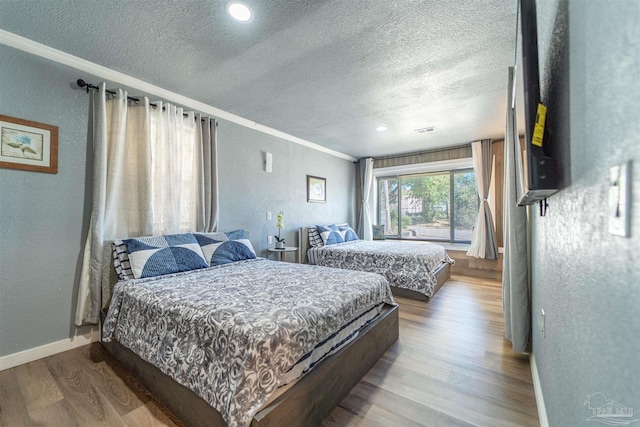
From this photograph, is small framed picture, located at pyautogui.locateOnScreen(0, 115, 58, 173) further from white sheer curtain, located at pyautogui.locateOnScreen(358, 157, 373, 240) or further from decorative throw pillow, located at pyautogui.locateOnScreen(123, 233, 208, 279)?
white sheer curtain, located at pyautogui.locateOnScreen(358, 157, 373, 240)

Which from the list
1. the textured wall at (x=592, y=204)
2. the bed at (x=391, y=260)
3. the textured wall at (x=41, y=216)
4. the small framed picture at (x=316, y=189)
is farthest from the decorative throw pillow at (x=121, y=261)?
the small framed picture at (x=316, y=189)

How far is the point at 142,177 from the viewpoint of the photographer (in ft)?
8.57

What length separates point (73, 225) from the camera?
2.26m

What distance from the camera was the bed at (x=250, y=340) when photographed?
3.92 feet

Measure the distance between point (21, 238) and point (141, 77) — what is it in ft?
5.56

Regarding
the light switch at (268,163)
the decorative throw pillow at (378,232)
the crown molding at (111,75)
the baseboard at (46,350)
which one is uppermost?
the crown molding at (111,75)

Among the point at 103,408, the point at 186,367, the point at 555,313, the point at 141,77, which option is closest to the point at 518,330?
the point at 555,313

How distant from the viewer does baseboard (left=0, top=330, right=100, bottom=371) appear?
195 cm

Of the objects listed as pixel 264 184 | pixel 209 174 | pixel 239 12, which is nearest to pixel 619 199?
pixel 239 12

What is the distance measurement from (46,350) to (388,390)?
2684 mm

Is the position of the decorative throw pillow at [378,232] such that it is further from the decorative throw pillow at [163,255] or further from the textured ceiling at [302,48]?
the decorative throw pillow at [163,255]

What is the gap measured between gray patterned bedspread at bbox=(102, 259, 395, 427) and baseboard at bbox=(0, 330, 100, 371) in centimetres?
53

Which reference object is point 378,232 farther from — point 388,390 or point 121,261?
point 121,261

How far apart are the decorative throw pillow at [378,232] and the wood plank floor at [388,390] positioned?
3.57 meters
